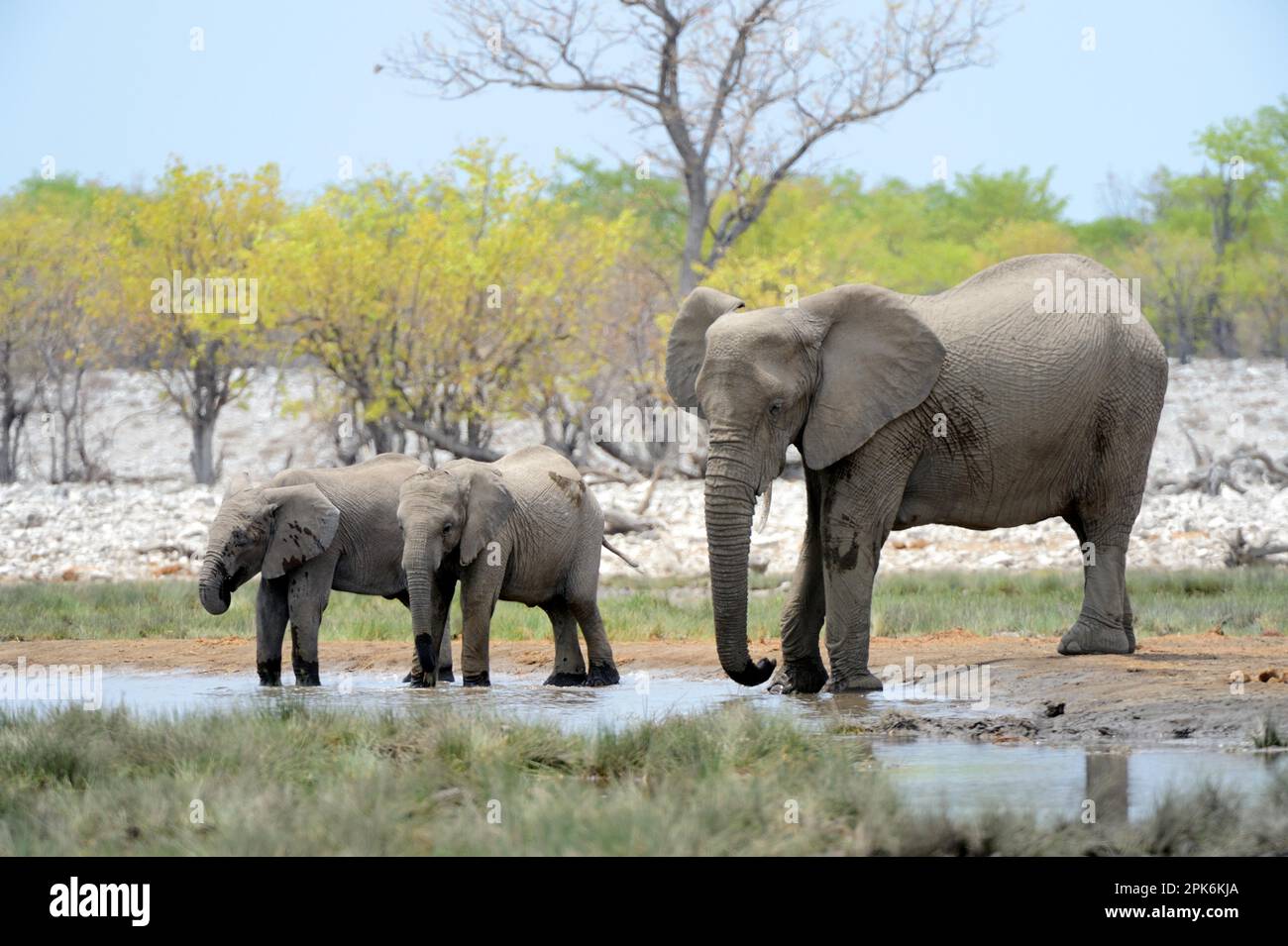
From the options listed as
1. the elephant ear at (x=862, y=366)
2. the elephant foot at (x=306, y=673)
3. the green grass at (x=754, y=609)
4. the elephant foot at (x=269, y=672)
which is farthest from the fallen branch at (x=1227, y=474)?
the elephant foot at (x=269, y=672)

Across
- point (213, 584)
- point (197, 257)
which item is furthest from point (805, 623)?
point (197, 257)

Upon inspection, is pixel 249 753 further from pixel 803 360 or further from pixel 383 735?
pixel 803 360

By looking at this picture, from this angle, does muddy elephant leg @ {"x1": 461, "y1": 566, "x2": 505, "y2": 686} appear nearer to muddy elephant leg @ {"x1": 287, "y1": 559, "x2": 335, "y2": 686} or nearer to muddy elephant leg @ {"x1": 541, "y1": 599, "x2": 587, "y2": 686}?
muddy elephant leg @ {"x1": 541, "y1": 599, "x2": 587, "y2": 686}

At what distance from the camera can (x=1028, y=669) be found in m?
11.9

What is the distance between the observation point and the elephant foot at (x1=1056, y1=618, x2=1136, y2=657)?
1274 cm

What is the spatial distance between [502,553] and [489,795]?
18.6ft

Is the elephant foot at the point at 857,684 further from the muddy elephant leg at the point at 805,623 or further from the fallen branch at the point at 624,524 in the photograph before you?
the fallen branch at the point at 624,524

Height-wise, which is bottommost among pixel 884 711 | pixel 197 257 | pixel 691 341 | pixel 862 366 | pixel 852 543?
pixel 884 711

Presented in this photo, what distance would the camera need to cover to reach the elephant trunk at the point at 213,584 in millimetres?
12984

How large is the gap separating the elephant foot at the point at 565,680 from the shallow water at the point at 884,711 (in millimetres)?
194

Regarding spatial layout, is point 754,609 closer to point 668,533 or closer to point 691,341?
point 691,341

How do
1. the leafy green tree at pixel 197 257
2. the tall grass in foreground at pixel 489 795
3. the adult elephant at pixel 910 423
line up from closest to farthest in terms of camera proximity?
1. the tall grass in foreground at pixel 489 795
2. the adult elephant at pixel 910 423
3. the leafy green tree at pixel 197 257
